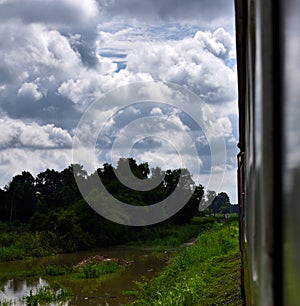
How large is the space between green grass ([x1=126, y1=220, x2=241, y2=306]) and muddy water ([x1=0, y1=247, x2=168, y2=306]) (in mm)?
961

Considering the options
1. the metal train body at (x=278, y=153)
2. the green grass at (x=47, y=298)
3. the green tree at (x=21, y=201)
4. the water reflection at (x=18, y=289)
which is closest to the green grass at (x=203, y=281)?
the green grass at (x=47, y=298)

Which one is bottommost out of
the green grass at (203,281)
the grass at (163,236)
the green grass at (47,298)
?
the green grass at (47,298)

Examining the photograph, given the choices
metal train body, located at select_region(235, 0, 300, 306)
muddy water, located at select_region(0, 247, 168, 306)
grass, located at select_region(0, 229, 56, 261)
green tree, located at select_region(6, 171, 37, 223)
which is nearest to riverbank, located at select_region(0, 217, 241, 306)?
muddy water, located at select_region(0, 247, 168, 306)

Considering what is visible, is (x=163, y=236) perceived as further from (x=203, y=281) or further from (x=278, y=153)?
(x=278, y=153)

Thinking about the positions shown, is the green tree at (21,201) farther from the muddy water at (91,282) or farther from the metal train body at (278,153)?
the metal train body at (278,153)

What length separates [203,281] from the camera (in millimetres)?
9219

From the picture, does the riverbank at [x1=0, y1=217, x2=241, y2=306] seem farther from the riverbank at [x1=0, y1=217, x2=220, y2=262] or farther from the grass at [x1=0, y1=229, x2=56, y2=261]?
the grass at [x1=0, y1=229, x2=56, y2=261]

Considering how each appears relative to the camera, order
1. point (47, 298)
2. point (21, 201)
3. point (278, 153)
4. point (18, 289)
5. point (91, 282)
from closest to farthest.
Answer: point (278, 153), point (47, 298), point (18, 289), point (91, 282), point (21, 201)

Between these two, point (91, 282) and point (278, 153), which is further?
point (91, 282)

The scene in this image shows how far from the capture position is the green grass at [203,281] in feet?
25.3

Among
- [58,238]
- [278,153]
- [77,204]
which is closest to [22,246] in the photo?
[58,238]

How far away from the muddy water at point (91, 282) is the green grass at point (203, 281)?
3.15 ft

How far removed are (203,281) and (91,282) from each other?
6345 millimetres

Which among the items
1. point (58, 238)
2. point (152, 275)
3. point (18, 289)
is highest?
point (58, 238)
